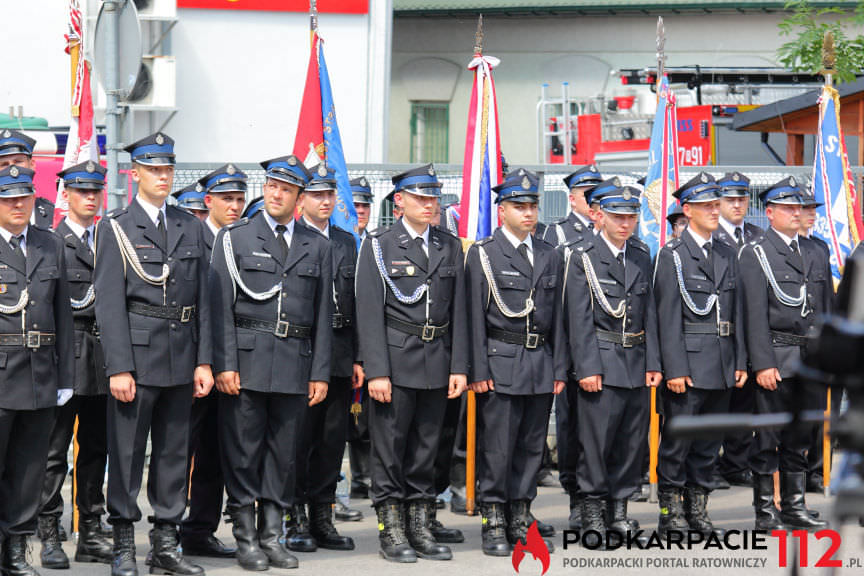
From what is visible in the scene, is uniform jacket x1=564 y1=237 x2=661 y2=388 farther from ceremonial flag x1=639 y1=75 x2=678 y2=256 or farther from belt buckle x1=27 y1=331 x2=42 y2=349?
belt buckle x1=27 y1=331 x2=42 y2=349

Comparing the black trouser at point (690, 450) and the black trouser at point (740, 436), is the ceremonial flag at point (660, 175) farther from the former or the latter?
the black trouser at point (690, 450)

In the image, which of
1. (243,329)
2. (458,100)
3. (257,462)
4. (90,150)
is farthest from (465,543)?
(458,100)

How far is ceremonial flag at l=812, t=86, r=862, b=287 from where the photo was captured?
1043cm

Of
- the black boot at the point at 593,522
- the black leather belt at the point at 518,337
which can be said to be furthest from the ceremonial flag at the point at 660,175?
the black boot at the point at 593,522

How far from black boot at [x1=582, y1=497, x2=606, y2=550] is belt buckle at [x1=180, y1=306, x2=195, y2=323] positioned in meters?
2.64

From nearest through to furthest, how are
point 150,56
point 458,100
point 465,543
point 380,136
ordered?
point 465,543 → point 150,56 → point 380,136 → point 458,100

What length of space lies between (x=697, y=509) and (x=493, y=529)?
141 centimetres

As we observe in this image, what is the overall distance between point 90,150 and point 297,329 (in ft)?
9.65

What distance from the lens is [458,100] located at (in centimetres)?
2844

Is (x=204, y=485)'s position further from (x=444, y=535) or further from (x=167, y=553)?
(x=444, y=535)

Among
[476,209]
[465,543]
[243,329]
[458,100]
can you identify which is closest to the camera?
[243,329]

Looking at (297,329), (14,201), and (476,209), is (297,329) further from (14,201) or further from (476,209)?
(476,209)

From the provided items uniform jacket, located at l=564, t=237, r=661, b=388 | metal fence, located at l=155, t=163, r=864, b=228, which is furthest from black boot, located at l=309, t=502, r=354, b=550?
metal fence, located at l=155, t=163, r=864, b=228

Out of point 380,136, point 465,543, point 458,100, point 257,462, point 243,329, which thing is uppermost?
point 458,100
